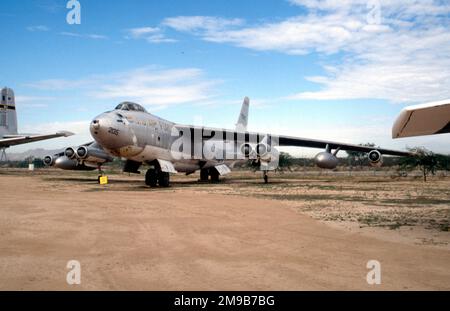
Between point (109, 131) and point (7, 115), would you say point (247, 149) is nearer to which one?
point (109, 131)

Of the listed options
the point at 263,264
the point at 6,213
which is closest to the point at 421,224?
the point at 263,264

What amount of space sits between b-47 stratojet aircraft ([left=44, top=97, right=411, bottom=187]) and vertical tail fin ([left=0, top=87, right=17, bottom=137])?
33.0 feet

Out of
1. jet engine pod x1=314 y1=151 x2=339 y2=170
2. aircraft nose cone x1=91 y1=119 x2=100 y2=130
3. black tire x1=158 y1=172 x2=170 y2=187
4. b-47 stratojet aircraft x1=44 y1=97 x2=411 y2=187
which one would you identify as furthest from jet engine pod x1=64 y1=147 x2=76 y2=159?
jet engine pod x1=314 y1=151 x2=339 y2=170

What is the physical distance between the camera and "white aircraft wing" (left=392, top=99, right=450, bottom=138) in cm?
638

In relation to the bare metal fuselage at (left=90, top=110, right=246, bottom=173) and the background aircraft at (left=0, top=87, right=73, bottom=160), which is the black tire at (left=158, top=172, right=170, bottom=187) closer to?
the bare metal fuselage at (left=90, top=110, right=246, bottom=173)

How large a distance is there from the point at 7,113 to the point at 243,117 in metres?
24.1

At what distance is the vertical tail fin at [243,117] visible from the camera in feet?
118

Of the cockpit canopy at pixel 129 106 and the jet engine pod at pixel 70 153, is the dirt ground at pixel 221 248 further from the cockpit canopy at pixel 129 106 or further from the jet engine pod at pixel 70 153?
the jet engine pod at pixel 70 153

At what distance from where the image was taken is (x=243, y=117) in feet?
119

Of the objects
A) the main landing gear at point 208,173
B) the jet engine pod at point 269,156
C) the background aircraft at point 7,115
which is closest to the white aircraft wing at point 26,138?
the background aircraft at point 7,115

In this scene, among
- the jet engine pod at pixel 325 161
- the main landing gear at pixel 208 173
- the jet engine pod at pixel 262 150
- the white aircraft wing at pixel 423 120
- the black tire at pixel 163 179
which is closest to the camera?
the white aircraft wing at pixel 423 120

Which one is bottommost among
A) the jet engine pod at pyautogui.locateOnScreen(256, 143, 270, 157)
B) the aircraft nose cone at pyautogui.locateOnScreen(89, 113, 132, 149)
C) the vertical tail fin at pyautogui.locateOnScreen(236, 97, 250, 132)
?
the jet engine pod at pyautogui.locateOnScreen(256, 143, 270, 157)
